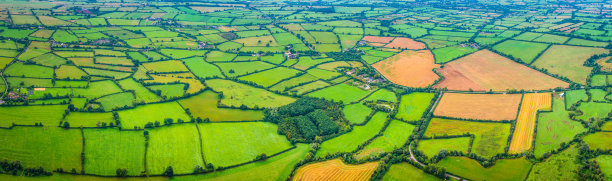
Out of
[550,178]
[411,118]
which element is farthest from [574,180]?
[411,118]

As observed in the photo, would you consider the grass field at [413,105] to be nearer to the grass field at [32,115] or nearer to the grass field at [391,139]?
the grass field at [391,139]

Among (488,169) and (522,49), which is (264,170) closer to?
(488,169)

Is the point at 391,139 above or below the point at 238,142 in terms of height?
above

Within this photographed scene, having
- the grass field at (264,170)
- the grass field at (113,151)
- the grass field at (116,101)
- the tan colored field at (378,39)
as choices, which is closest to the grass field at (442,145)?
the grass field at (264,170)

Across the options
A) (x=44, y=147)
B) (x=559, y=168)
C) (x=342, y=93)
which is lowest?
(x=44, y=147)

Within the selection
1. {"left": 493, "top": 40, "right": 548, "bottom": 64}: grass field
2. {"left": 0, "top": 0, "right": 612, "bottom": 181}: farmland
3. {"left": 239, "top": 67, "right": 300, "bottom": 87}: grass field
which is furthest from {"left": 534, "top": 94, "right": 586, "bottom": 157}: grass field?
{"left": 239, "top": 67, "right": 300, "bottom": 87}: grass field

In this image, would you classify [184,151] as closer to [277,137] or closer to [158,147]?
[158,147]

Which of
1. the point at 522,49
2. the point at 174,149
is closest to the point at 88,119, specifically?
the point at 174,149
